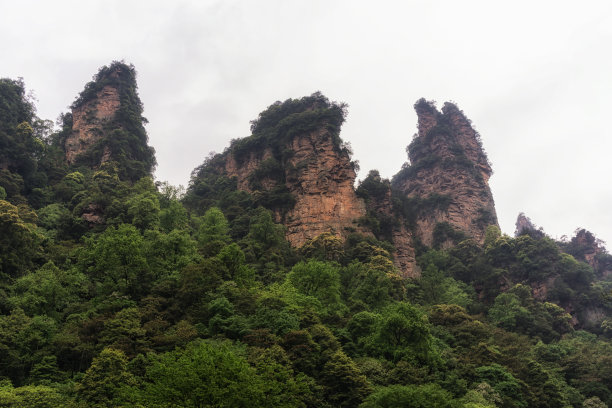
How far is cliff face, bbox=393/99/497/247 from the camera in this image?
9706 centimetres

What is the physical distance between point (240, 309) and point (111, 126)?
60986mm

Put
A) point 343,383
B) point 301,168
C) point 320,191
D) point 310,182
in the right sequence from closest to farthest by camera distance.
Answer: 1. point 343,383
2. point 320,191
3. point 310,182
4. point 301,168

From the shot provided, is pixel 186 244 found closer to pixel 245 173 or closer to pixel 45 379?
pixel 45 379

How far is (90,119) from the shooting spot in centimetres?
8419

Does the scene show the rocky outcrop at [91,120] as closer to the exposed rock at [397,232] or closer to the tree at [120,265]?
the tree at [120,265]

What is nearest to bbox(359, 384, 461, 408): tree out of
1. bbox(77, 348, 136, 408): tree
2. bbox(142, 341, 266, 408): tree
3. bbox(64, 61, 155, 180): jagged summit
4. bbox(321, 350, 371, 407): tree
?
bbox(321, 350, 371, 407): tree

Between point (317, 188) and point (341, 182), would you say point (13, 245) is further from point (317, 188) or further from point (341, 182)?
point (341, 182)

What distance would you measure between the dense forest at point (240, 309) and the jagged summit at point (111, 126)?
664 millimetres

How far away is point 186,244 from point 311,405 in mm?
22429

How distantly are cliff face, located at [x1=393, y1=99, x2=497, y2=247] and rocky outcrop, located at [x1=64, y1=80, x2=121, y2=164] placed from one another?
6342 cm

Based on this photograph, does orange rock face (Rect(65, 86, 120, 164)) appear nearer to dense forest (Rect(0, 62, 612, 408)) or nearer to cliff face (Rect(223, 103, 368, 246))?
dense forest (Rect(0, 62, 612, 408))

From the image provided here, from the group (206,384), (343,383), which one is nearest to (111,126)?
(343,383)

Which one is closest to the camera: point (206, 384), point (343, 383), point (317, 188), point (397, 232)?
point (206, 384)

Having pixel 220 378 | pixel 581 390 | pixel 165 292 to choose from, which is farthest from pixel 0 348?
pixel 581 390
